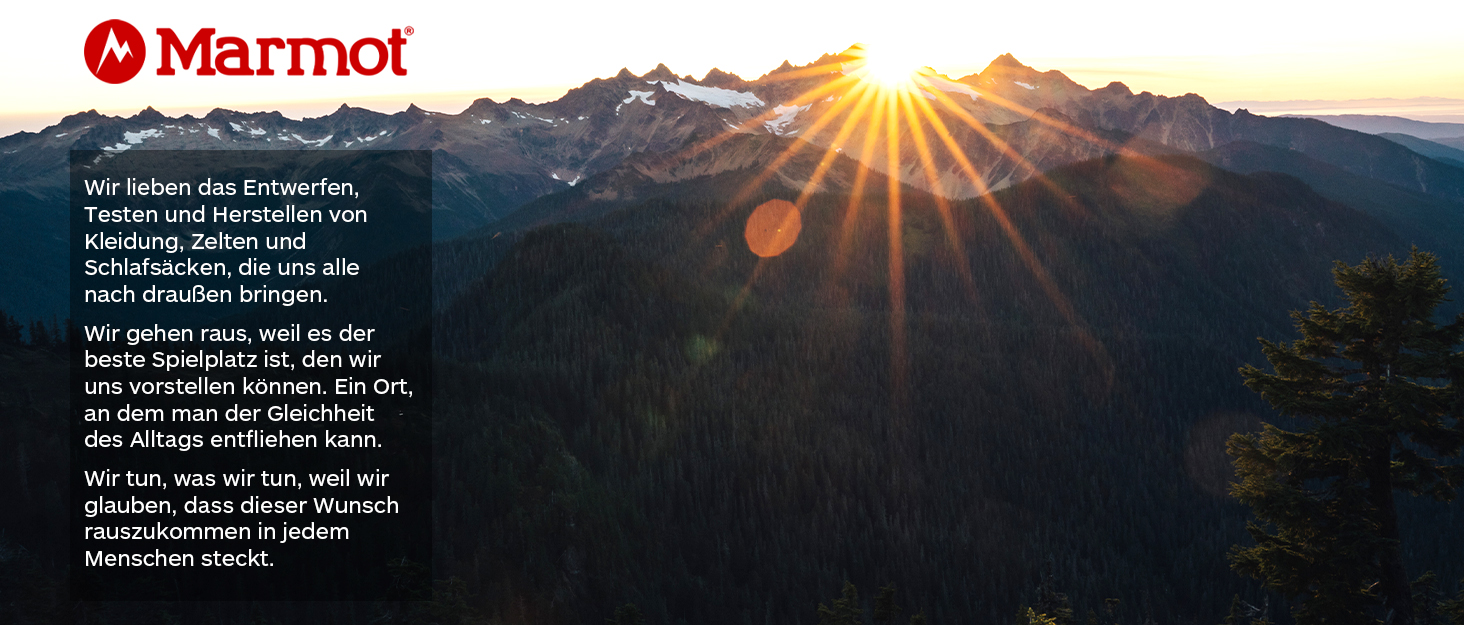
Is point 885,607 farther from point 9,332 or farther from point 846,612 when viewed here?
point 9,332

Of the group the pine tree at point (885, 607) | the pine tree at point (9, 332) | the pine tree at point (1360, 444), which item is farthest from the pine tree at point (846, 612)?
the pine tree at point (9, 332)

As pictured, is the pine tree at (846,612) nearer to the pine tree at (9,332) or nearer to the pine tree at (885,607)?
the pine tree at (885,607)

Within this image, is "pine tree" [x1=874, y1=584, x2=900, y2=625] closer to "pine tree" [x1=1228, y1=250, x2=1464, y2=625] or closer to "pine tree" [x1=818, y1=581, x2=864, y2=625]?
"pine tree" [x1=818, y1=581, x2=864, y2=625]

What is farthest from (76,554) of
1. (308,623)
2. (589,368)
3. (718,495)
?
(589,368)

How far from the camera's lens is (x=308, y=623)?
8525 cm

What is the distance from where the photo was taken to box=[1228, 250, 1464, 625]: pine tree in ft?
84.6

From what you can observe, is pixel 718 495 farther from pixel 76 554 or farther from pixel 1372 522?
pixel 1372 522

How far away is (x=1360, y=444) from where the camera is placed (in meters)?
26.0

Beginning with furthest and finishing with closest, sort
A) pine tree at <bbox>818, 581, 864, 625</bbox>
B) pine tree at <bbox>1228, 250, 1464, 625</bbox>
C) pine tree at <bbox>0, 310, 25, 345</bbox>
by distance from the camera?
1. pine tree at <bbox>0, 310, 25, 345</bbox>
2. pine tree at <bbox>818, 581, 864, 625</bbox>
3. pine tree at <bbox>1228, 250, 1464, 625</bbox>

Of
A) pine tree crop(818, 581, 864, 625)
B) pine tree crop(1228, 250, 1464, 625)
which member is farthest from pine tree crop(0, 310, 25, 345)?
pine tree crop(1228, 250, 1464, 625)

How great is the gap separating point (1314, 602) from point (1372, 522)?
117 inches

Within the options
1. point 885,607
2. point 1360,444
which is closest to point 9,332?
point 885,607

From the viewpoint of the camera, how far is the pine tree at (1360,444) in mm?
25781

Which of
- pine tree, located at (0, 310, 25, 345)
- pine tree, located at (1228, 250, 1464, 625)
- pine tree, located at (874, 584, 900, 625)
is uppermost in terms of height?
pine tree, located at (1228, 250, 1464, 625)
